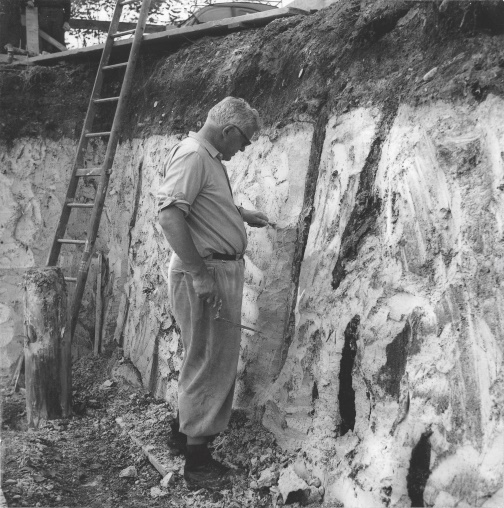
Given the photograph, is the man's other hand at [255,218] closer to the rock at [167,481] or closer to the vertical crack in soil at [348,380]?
the vertical crack in soil at [348,380]

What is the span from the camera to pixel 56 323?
15.8ft

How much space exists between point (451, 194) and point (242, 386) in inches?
75.7

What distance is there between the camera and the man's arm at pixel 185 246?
336 cm

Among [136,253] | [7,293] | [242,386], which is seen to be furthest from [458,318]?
[7,293]

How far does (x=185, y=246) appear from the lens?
3.38 metres

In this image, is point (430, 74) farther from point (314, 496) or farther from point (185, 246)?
point (314, 496)

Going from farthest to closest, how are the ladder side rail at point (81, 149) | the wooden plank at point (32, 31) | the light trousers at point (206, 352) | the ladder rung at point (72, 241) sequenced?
the wooden plank at point (32, 31) < the ladder side rail at point (81, 149) < the ladder rung at point (72, 241) < the light trousers at point (206, 352)

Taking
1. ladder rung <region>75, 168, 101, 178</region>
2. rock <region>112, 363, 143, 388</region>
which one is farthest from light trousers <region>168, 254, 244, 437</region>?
ladder rung <region>75, 168, 101, 178</region>

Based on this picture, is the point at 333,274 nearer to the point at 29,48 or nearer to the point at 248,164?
the point at 248,164

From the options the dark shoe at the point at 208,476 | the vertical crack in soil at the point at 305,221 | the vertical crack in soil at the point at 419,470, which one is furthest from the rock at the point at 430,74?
the dark shoe at the point at 208,476

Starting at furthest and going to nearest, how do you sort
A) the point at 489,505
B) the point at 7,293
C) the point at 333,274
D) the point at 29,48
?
the point at 29,48
the point at 7,293
the point at 333,274
the point at 489,505

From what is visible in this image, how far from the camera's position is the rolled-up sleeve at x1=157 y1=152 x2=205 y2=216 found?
3367 mm

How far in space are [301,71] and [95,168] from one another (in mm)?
2568

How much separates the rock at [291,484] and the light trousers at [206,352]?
1.61ft
